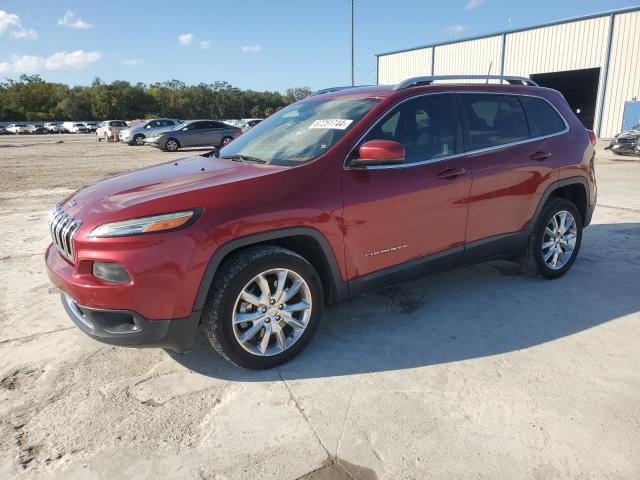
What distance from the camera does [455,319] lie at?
3625 mm

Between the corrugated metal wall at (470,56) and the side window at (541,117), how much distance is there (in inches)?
1100

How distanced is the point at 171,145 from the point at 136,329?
20.3m

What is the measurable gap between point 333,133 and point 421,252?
1097 mm

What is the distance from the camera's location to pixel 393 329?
3.47 m

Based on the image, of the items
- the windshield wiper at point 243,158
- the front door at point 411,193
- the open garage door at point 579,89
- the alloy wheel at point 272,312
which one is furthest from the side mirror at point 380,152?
the open garage door at point 579,89

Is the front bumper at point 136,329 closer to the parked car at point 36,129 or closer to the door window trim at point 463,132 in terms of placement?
the door window trim at point 463,132

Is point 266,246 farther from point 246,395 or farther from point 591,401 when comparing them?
point 591,401

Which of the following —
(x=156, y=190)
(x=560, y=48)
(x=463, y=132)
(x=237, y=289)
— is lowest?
(x=237, y=289)

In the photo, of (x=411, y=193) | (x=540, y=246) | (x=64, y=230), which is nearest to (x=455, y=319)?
(x=411, y=193)

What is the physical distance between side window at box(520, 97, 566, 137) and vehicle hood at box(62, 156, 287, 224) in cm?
252

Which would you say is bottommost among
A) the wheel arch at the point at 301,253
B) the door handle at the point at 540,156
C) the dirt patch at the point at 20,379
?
the dirt patch at the point at 20,379

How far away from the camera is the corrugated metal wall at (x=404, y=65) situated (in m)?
35.2

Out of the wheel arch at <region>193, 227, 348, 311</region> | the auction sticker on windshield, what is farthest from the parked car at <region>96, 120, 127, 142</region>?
the wheel arch at <region>193, 227, 348, 311</region>

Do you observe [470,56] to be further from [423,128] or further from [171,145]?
[423,128]
